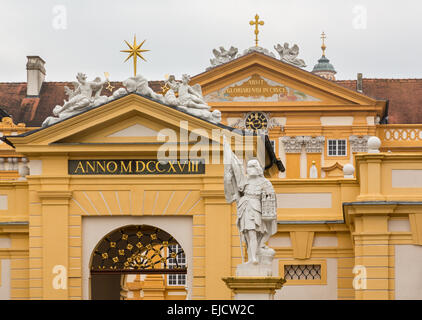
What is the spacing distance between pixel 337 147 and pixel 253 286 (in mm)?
29158

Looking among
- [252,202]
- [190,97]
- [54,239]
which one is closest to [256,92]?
[190,97]

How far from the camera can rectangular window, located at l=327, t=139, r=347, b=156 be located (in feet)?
206

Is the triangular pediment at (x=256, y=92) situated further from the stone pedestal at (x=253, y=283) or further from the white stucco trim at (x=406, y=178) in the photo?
the stone pedestal at (x=253, y=283)

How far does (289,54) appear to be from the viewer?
62969mm

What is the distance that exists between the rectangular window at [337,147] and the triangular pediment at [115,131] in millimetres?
20690

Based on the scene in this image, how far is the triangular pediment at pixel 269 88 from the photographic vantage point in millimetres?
62219

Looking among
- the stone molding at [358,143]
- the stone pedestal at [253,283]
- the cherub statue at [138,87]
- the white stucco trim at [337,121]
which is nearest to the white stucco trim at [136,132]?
the cherub statue at [138,87]

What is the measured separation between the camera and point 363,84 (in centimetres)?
7212

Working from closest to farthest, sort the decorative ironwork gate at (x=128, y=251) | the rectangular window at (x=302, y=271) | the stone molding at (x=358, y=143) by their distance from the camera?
the decorative ironwork gate at (x=128, y=251), the rectangular window at (x=302, y=271), the stone molding at (x=358, y=143)

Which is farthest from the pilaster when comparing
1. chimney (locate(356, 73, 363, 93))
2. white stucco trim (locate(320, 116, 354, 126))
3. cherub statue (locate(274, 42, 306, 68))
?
chimney (locate(356, 73, 363, 93))

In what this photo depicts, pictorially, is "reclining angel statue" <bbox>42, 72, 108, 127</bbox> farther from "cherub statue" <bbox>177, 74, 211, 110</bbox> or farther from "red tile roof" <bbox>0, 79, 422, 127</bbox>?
"red tile roof" <bbox>0, 79, 422, 127</bbox>

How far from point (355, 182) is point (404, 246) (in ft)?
8.63

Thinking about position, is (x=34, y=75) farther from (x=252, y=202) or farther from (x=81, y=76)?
(x=252, y=202)

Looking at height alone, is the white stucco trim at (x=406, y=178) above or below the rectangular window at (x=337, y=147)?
below
